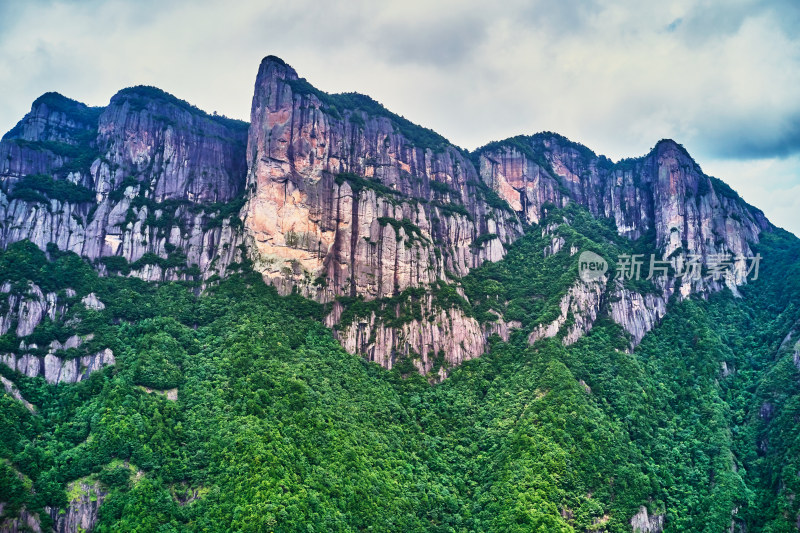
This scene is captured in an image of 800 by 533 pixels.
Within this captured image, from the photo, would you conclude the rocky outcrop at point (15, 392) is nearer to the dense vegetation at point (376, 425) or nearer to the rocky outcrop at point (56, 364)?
the dense vegetation at point (376, 425)

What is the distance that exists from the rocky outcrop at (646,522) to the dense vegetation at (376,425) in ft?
2.89

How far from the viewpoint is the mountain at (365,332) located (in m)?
59.6

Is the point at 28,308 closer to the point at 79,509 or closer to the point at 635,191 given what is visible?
the point at 79,509

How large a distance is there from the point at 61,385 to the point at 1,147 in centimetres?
4501

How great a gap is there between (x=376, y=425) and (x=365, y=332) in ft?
60.1

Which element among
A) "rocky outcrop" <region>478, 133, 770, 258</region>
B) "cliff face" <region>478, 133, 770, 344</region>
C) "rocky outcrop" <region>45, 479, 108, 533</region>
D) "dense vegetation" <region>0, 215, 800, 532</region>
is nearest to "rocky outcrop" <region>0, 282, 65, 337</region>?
"dense vegetation" <region>0, 215, 800, 532</region>

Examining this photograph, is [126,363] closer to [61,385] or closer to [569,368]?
[61,385]

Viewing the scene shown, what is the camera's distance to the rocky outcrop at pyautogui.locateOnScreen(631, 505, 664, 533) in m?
63.6

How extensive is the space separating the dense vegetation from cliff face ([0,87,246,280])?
569 cm

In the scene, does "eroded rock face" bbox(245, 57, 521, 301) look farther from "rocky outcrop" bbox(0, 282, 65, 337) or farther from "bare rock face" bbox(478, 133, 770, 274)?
"rocky outcrop" bbox(0, 282, 65, 337)

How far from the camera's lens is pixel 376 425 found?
7188cm

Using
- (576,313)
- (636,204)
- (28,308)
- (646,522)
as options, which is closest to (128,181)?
(28,308)

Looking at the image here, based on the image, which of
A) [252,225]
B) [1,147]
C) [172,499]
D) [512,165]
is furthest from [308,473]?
[512,165]

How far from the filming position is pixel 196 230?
3780 inches
